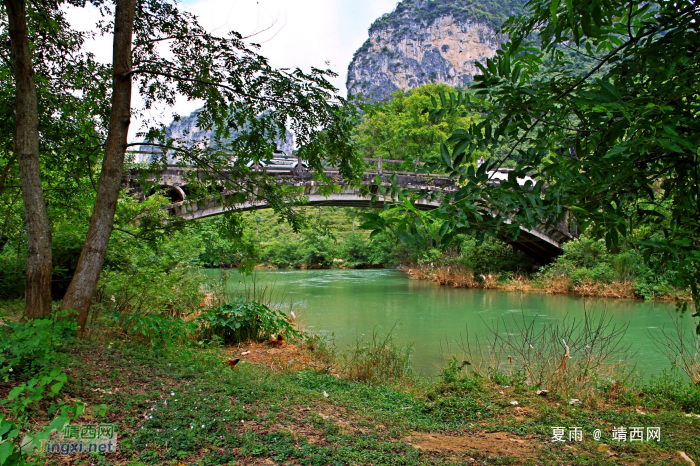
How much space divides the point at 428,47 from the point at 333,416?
88179mm

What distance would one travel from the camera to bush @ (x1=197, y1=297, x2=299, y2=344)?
5.41m

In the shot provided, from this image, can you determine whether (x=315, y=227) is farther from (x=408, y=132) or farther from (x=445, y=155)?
(x=408, y=132)

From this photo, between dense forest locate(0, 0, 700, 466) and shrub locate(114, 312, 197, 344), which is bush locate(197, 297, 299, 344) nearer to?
dense forest locate(0, 0, 700, 466)

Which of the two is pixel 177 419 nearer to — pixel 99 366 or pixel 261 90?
pixel 99 366

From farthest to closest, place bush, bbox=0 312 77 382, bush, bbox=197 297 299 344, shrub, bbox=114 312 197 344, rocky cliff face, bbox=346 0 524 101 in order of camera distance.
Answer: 1. rocky cliff face, bbox=346 0 524 101
2. bush, bbox=197 297 299 344
3. shrub, bbox=114 312 197 344
4. bush, bbox=0 312 77 382

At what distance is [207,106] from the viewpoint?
13.0 ft

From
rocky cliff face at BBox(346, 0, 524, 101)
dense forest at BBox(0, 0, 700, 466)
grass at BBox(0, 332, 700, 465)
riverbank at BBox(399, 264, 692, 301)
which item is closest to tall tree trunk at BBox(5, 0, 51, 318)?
dense forest at BBox(0, 0, 700, 466)

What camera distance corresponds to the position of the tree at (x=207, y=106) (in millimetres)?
3420

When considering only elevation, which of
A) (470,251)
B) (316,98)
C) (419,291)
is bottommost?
(419,291)

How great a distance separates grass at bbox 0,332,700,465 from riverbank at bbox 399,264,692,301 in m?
8.83

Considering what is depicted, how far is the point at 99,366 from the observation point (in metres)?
3.16

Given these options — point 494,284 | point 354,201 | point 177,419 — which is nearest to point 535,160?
point 177,419

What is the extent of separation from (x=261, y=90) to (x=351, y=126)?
0.81m

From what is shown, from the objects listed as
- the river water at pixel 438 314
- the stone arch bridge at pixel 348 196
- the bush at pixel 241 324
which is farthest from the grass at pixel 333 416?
the stone arch bridge at pixel 348 196
